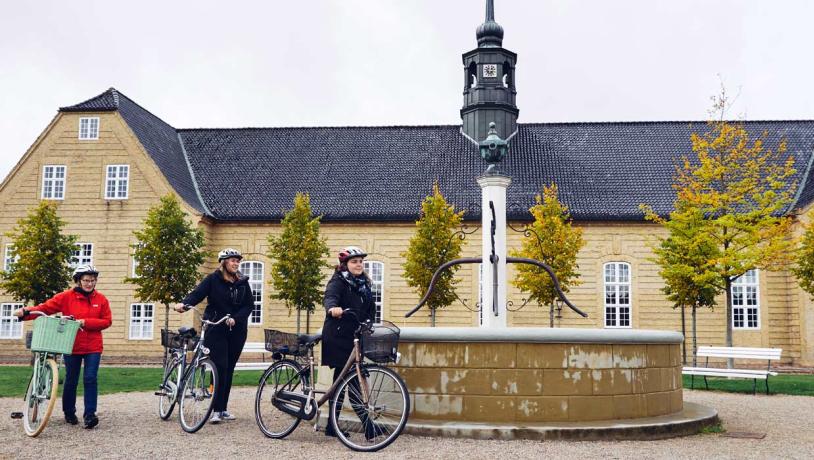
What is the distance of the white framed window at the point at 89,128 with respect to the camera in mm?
30562

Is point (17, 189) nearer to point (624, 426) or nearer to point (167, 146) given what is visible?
point (167, 146)

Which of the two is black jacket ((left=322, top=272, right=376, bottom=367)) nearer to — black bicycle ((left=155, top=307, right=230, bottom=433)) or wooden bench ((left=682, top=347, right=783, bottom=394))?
black bicycle ((left=155, top=307, right=230, bottom=433))

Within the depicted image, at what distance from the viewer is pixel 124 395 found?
13336mm

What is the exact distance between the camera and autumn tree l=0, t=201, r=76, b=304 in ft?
82.5

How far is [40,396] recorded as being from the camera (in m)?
8.47


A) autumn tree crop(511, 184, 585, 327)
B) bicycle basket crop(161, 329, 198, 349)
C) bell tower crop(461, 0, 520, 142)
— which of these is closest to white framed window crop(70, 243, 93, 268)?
bell tower crop(461, 0, 520, 142)

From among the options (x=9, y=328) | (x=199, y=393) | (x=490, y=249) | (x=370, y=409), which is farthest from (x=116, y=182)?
(x=370, y=409)

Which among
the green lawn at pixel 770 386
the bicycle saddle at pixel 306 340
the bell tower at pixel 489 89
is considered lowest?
the green lawn at pixel 770 386

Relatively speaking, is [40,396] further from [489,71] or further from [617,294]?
[489,71]

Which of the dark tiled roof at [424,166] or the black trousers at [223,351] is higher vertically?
the dark tiled roof at [424,166]

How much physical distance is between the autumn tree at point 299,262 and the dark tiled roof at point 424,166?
302 cm

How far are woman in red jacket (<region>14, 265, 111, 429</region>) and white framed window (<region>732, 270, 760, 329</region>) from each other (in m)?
26.3

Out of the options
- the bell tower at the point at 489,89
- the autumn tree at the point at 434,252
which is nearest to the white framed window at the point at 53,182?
the autumn tree at the point at 434,252

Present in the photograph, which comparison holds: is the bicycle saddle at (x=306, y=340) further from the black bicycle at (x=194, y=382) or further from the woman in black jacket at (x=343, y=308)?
the black bicycle at (x=194, y=382)
